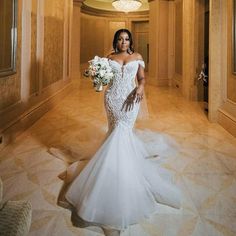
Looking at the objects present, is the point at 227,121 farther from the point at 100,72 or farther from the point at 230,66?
the point at 100,72

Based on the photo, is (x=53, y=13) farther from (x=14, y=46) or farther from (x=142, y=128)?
(x=142, y=128)

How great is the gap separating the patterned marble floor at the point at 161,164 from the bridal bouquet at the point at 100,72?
1.10 metres

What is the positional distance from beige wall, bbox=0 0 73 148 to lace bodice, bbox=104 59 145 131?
76.0 inches

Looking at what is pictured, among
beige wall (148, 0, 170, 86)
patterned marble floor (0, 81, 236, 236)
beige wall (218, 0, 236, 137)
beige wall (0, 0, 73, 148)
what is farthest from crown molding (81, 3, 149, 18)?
beige wall (218, 0, 236, 137)

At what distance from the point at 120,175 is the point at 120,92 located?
73cm

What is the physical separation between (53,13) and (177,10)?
5.66 m

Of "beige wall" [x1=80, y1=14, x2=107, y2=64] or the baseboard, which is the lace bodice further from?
"beige wall" [x1=80, y1=14, x2=107, y2=64]

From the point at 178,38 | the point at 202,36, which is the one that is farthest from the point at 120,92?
the point at 178,38

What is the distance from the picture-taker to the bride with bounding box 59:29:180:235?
1916 millimetres

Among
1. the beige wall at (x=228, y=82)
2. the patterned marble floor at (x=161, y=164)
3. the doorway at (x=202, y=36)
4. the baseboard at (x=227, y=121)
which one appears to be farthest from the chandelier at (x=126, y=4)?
the baseboard at (x=227, y=121)

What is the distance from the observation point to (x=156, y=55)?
35.9ft

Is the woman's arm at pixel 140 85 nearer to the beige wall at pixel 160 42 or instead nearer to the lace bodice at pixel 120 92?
the lace bodice at pixel 120 92

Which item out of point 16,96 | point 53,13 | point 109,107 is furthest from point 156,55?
point 109,107

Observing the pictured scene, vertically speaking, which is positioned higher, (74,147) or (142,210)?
(74,147)
